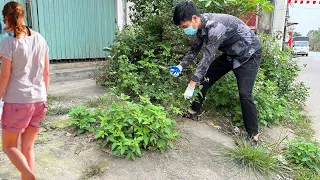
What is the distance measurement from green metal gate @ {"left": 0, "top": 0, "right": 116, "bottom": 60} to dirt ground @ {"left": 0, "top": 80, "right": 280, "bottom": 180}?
249cm

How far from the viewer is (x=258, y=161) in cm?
263

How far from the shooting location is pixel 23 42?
1.72 m

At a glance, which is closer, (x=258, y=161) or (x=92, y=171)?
(x=92, y=171)

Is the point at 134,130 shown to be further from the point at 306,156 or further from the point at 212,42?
the point at 306,156

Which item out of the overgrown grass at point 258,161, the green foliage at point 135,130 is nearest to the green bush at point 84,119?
the green foliage at point 135,130

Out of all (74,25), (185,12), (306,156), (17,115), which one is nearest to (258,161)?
(306,156)

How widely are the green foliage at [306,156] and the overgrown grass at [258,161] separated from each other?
0.21m

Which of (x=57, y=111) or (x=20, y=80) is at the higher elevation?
(x=20, y=80)

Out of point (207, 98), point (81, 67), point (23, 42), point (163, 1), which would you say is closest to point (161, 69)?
point (207, 98)

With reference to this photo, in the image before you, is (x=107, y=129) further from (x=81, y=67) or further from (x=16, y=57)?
(x=81, y=67)

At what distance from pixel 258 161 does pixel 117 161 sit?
4.45 ft

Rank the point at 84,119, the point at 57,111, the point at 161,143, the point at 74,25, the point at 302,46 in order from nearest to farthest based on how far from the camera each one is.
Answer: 1. the point at 161,143
2. the point at 84,119
3. the point at 57,111
4. the point at 74,25
5. the point at 302,46

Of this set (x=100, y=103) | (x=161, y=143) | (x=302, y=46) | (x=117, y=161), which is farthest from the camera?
(x=302, y=46)

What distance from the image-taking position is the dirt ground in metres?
2.18
